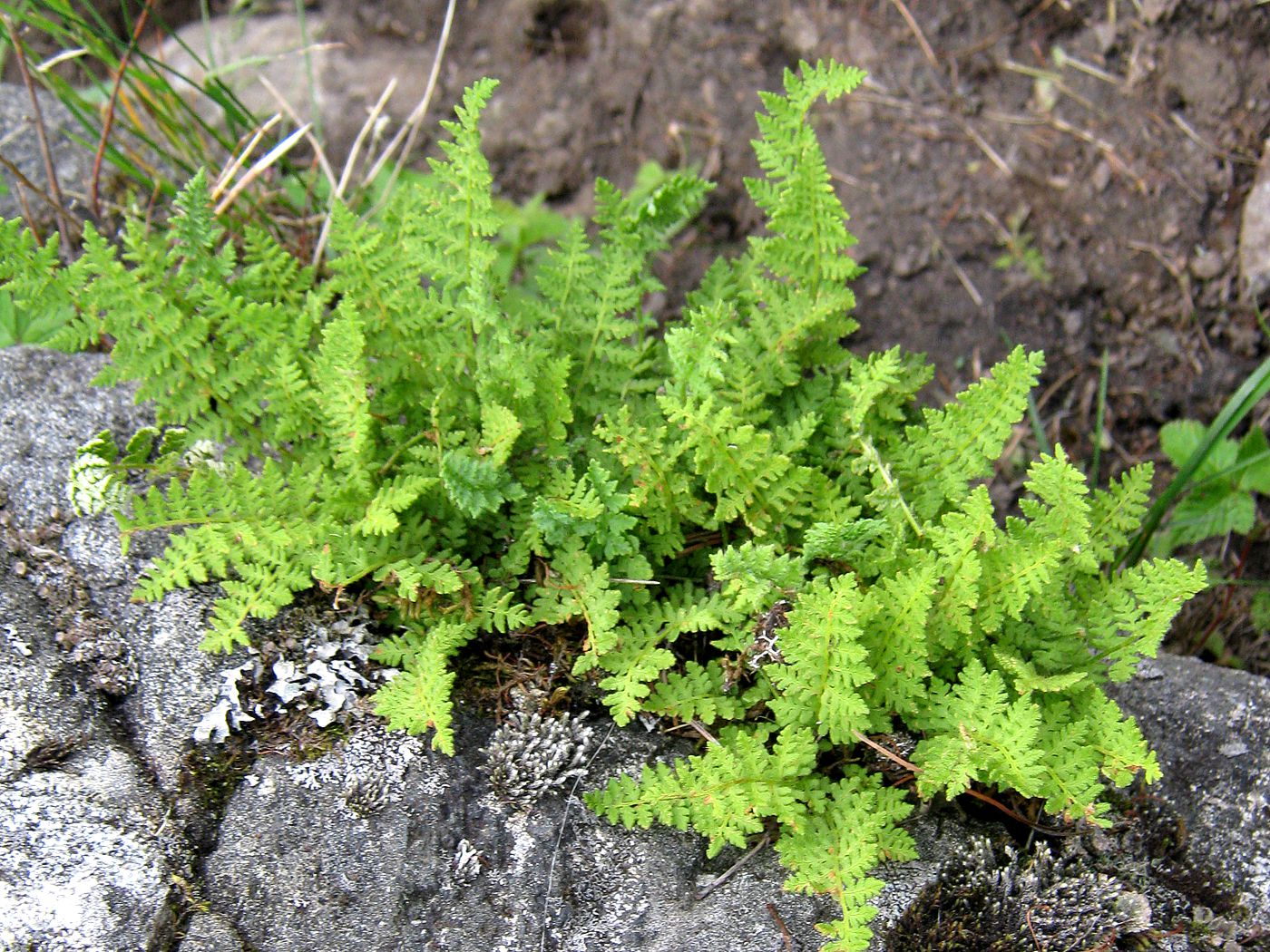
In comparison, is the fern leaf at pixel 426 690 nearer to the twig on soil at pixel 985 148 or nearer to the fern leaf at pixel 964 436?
the fern leaf at pixel 964 436

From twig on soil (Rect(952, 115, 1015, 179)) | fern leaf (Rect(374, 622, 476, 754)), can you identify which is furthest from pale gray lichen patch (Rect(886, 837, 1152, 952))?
twig on soil (Rect(952, 115, 1015, 179))

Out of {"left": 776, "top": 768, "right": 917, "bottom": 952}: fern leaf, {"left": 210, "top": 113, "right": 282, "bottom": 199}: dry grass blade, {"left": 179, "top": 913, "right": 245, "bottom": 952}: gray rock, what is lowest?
{"left": 179, "top": 913, "right": 245, "bottom": 952}: gray rock

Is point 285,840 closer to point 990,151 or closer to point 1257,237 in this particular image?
point 990,151

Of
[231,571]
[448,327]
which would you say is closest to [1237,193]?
[448,327]

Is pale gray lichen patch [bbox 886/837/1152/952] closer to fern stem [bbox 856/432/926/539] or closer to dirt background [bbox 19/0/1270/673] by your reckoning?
fern stem [bbox 856/432/926/539]

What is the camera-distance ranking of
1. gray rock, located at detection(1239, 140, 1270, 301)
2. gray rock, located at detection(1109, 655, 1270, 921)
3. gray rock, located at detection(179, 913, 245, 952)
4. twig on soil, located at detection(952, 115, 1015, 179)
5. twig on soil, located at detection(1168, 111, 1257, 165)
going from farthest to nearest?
twig on soil, located at detection(952, 115, 1015, 179)
twig on soil, located at detection(1168, 111, 1257, 165)
gray rock, located at detection(1239, 140, 1270, 301)
gray rock, located at detection(1109, 655, 1270, 921)
gray rock, located at detection(179, 913, 245, 952)

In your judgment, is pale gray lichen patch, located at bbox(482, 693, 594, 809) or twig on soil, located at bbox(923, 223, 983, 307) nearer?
pale gray lichen patch, located at bbox(482, 693, 594, 809)

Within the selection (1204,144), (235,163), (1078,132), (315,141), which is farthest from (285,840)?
(1204,144)

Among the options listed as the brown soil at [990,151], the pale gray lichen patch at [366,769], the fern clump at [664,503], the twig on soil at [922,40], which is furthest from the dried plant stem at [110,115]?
the twig on soil at [922,40]
